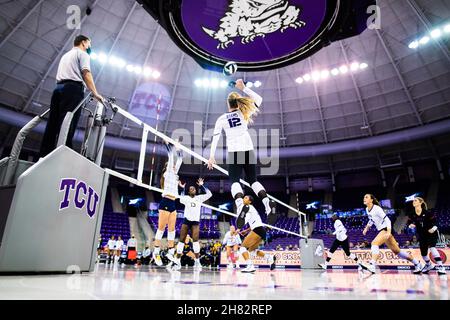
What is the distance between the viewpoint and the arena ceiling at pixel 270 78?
633 inches

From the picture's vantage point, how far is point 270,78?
2052 cm

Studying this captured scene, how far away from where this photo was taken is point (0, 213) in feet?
8.24

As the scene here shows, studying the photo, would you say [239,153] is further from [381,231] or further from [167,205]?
[381,231]

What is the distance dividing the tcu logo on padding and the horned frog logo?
16.5 ft

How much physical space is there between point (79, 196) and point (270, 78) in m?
19.4

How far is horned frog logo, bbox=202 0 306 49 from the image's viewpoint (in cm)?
628

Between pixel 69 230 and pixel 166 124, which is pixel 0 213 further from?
pixel 166 124

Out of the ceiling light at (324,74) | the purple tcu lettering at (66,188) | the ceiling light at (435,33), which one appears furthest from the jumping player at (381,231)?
the ceiling light at (435,33)

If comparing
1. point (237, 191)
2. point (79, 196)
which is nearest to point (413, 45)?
point (237, 191)

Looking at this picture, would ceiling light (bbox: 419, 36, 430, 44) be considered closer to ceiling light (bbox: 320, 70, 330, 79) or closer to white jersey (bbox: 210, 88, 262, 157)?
ceiling light (bbox: 320, 70, 330, 79)

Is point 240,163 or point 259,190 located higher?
point 240,163

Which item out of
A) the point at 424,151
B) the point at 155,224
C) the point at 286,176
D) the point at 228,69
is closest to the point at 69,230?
the point at 228,69

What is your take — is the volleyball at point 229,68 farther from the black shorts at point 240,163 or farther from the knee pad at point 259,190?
the knee pad at point 259,190
